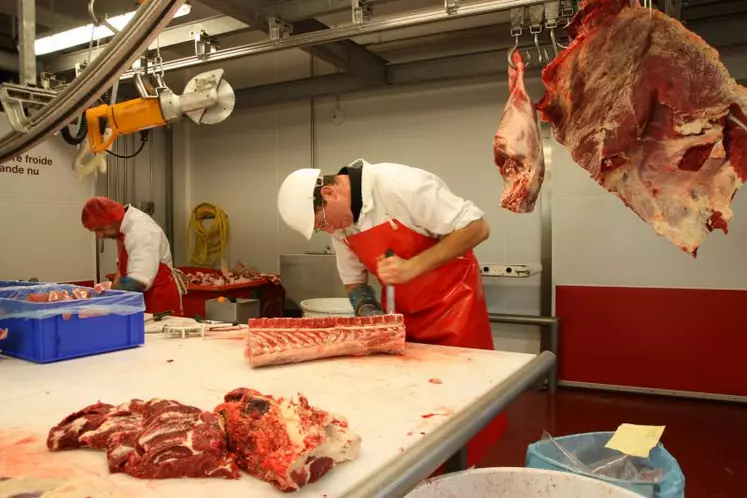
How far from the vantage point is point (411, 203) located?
2.78 metres

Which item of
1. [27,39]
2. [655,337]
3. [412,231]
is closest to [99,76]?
[27,39]

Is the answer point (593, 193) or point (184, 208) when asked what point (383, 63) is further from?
point (184, 208)

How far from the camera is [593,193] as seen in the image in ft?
17.5

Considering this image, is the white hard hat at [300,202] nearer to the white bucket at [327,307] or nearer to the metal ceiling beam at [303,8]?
the metal ceiling beam at [303,8]

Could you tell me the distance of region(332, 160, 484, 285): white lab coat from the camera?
9.04 feet

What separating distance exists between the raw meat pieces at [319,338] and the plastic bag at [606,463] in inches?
26.3

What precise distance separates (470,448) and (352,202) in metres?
1.25

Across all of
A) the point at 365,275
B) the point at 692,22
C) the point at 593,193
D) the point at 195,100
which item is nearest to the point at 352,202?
the point at 365,275

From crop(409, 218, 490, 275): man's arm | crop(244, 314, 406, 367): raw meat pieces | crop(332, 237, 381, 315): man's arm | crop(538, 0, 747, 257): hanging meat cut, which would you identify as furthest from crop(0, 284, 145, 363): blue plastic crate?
crop(538, 0, 747, 257): hanging meat cut

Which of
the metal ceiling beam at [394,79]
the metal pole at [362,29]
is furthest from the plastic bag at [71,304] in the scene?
the metal ceiling beam at [394,79]

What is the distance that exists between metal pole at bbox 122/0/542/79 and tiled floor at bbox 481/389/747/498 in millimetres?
2244

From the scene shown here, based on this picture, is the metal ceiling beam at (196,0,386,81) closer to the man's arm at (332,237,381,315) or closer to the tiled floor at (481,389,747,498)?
the man's arm at (332,237,381,315)

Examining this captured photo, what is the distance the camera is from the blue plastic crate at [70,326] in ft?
7.10

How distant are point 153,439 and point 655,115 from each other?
1.68 metres
